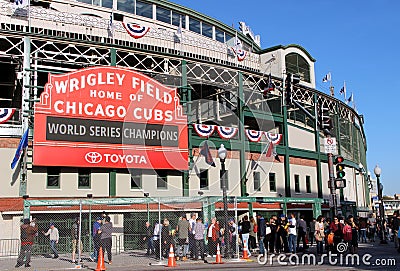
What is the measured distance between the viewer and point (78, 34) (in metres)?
33.0

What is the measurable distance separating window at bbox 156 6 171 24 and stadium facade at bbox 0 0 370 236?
10 centimetres

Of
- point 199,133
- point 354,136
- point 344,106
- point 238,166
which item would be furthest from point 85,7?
point 354,136

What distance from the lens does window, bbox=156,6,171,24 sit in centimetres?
4309

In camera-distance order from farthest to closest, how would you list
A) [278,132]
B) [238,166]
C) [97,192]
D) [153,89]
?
[278,132] < [238,166] < [153,89] < [97,192]

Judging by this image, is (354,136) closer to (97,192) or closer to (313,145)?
(313,145)

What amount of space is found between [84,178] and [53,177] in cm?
184

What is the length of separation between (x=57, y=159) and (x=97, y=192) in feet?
11.0

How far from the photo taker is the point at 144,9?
138ft

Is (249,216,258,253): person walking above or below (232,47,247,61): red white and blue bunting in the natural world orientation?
below

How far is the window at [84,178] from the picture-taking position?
28766 mm

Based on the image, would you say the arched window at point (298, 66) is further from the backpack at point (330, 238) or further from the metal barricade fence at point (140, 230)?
the backpack at point (330, 238)

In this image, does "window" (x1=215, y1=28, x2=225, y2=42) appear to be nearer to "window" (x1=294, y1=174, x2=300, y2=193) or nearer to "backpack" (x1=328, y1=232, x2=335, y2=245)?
"window" (x1=294, y1=174, x2=300, y2=193)

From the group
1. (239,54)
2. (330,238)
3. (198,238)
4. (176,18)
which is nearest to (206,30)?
(176,18)

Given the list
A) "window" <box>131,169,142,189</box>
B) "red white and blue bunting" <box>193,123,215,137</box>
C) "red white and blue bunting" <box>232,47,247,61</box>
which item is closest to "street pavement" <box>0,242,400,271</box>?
"window" <box>131,169,142,189</box>
